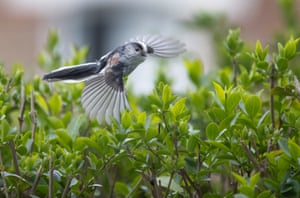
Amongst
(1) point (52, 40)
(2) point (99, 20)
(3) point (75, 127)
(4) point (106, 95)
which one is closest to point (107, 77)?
(4) point (106, 95)

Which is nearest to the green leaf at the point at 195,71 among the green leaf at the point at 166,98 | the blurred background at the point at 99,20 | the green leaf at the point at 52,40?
the green leaf at the point at 52,40

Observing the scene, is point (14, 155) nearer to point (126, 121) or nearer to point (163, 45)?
point (126, 121)

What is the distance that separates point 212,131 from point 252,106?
113 millimetres

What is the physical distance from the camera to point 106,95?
6.17 ft

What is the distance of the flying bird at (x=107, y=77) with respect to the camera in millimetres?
1873

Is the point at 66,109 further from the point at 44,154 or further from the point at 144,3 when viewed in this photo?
the point at 144,3

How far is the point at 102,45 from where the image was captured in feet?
33.4

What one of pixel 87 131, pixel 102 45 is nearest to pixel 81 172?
pixel 87 131

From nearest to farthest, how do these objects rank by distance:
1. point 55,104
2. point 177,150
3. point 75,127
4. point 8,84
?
point 177,150 → point 75,127 → point 8,84 → point 55,104

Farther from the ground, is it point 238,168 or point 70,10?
point 238,168

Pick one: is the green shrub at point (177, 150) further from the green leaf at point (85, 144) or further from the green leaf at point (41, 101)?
the green leaf at point (41, 101)

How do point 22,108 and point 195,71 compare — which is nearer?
point 22,108

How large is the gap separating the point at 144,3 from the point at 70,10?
1.03 meters

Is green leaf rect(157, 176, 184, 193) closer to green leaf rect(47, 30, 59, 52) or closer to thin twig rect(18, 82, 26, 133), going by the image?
thin twig rect(18, 82, 26, 133)
